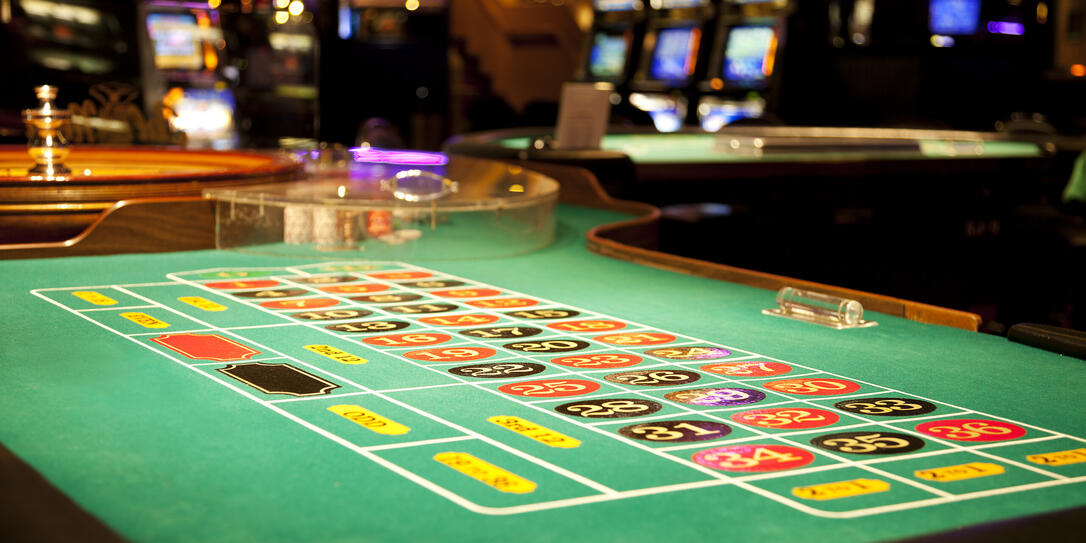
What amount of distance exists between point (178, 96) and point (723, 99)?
4.49 meters

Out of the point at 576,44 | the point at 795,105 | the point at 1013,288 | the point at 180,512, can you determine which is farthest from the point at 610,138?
the point at 576,44

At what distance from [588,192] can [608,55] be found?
735 cm

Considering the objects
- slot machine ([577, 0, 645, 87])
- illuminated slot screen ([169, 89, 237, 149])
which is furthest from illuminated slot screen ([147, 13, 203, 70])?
slot machine ([577, 0, 645, 87])

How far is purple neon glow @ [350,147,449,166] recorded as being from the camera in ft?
15.6

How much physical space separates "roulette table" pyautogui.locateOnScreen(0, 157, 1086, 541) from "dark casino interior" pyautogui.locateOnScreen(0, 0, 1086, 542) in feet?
0.04

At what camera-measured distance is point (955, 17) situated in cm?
923

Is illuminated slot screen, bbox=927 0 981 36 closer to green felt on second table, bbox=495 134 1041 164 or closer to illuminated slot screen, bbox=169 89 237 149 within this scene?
green felt on second table, bbox=495 134 1041 164

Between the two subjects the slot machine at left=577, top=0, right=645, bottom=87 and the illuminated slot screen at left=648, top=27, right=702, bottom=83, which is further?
the slot machine at left=577, top=0, right=645, bottom=87

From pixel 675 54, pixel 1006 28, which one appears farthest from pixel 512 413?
pixel 675 54

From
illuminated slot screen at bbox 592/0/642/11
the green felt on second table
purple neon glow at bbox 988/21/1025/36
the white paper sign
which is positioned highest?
illuminated slot screen at bbox 592/0/642/11

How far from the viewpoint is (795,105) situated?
9742 mm

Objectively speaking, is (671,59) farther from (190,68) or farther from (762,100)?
(190,68)

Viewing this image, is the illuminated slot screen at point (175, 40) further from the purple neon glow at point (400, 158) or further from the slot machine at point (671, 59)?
the purple neon glow at point (400, 158)

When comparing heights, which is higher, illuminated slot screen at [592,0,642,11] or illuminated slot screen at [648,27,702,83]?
illuminated slot screen at [592,0,642,11]
